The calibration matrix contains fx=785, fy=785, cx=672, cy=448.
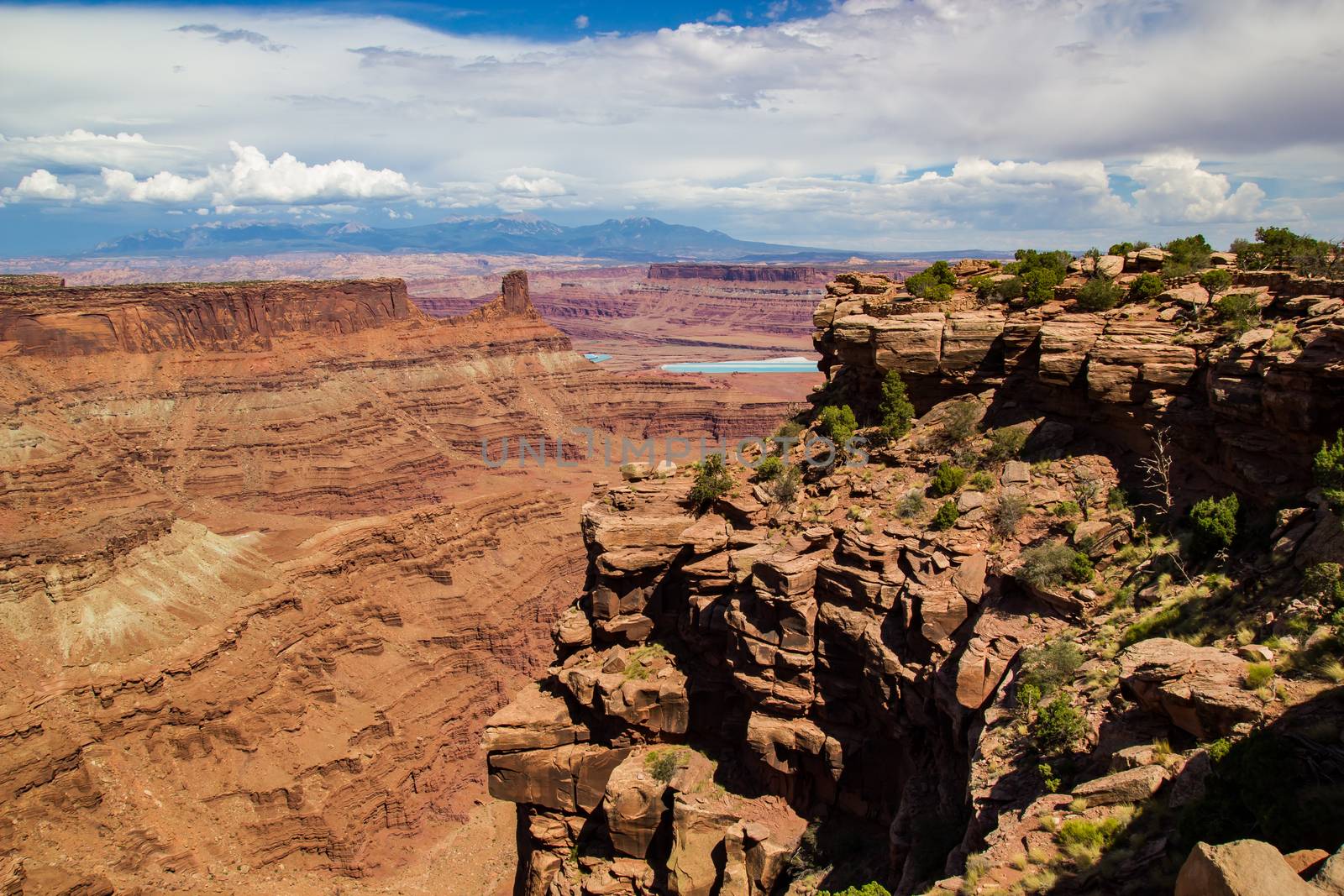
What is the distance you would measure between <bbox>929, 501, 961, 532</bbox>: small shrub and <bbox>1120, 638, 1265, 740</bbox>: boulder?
681 cm

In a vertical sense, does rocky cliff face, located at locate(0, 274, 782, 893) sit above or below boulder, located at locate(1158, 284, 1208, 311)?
below

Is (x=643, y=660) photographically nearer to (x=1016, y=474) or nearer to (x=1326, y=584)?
(x=1016, y=474)

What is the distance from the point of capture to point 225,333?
270 feet

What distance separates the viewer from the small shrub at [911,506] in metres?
20.7

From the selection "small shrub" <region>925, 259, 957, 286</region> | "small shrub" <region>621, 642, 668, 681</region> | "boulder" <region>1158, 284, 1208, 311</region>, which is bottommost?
"small shrub" <region>621, 642, 668, 681</region>

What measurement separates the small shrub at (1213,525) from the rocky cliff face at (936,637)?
73 cm

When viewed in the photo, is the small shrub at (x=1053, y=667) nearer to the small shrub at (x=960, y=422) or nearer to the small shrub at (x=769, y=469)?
the small shrub at (x=960, y=422)

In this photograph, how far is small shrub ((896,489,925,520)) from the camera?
68.0 feet

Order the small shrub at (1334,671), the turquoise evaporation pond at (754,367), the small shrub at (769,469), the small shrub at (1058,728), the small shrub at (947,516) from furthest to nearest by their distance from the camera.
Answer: the turquoise evaporation pond at (754,367) → the small shrub at (769,469) → the small shrub at (947,516) → the small shrub at (1058,728) → the small shrub at (1334,671)

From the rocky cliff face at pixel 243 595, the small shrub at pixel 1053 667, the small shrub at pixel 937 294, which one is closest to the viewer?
the small shrub at pixel 1053 667

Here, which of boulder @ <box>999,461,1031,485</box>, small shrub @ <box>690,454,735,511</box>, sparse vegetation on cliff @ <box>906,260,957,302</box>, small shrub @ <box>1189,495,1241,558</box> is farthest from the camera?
sparse vegetation on cliff @ <box>906,260,957,302</box>

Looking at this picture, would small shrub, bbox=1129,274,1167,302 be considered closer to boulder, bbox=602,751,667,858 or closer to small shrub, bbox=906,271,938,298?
small shrub, bbox=906,271,938,298

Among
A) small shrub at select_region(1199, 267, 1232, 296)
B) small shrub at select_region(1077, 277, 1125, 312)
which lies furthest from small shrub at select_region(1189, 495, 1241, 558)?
small shrub at select_region(1077, 277, 1125, 312)

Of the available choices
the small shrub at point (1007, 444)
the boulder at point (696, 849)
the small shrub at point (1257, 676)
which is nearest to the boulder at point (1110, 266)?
the small shrub at point (1007, 444)
